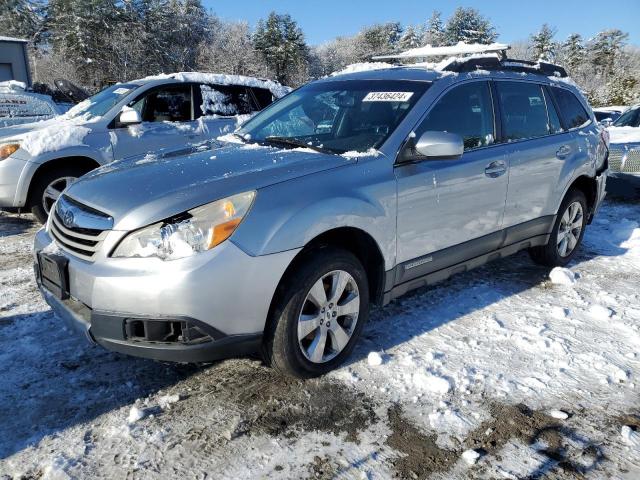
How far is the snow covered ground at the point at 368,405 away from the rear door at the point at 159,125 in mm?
2760

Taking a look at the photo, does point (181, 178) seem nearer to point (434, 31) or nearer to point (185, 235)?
point (185, 235)

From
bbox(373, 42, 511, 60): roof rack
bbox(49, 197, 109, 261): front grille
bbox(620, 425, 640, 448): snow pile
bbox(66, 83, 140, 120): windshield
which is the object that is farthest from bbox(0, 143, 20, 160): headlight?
bbox(620, 425, 640, 448): snow pile

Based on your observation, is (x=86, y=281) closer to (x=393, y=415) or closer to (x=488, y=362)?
Answer: (x=393, y=415)

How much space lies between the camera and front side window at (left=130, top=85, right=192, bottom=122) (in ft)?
21.5

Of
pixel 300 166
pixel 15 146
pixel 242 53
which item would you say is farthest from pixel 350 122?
pixel 242 53

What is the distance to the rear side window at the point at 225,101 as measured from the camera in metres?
7.01

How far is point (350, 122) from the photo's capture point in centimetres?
363

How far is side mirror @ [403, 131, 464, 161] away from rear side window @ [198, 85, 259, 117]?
14.6 feet

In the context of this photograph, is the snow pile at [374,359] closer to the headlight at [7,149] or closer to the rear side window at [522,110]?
the rear side window at [522,110]

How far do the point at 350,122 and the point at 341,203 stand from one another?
961 mm

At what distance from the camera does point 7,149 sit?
5.81 metres

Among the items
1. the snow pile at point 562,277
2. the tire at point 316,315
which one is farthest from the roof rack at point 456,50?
the tire at point 316,315

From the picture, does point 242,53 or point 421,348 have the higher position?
point 242,53

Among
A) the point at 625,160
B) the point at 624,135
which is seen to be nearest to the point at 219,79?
the point at 625,160
